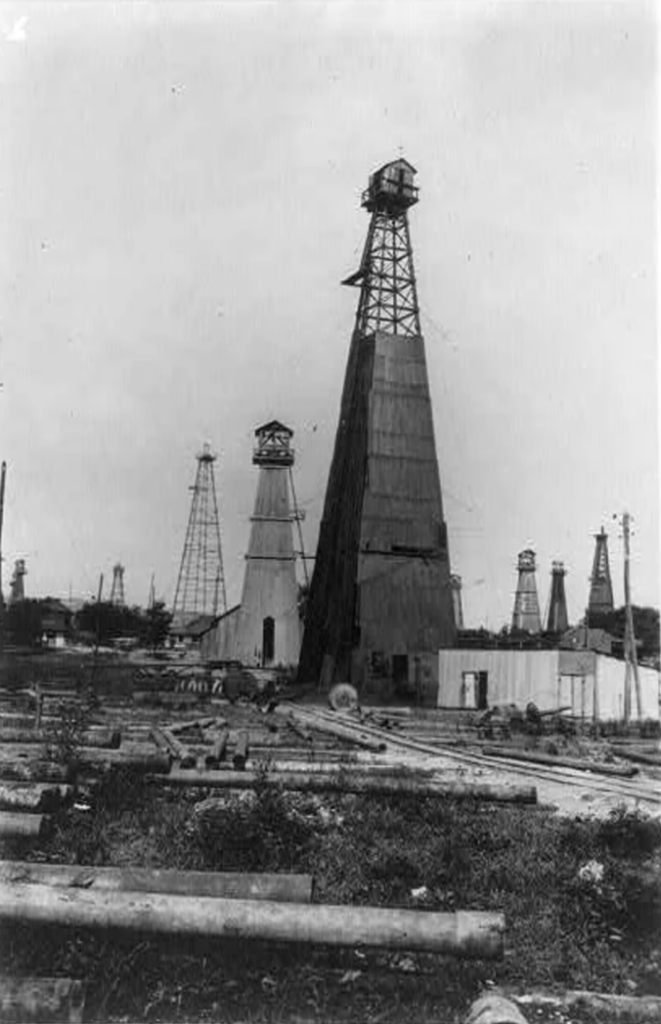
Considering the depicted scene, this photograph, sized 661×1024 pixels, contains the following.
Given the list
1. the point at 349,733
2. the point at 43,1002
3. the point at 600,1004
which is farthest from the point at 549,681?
the point at 43,1002

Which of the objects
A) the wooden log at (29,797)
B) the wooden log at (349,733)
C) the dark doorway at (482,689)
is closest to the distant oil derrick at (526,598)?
the dark doorway at (482,689)

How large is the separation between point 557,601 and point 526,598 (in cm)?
286

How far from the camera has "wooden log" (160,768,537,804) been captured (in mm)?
10391

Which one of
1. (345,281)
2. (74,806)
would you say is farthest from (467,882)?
(345,281)

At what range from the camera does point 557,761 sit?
54.7 feet

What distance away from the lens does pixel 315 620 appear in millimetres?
37062

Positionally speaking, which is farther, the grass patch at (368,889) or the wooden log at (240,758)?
the wooden log at (240,758)

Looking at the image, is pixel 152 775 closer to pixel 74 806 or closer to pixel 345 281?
pixel 74 806

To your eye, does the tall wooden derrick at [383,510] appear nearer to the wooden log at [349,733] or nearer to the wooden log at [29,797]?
the wooden log at [349,733]

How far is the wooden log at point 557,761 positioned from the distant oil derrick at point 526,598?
56457 mm

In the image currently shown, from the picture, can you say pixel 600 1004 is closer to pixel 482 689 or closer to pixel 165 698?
pixel 165 698

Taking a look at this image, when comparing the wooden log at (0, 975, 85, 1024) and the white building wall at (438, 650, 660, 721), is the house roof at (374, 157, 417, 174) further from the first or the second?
the wooden log at (0, 975, 85, 1024)

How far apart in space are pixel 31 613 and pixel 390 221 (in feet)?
127

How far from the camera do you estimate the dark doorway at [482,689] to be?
1266 inches
